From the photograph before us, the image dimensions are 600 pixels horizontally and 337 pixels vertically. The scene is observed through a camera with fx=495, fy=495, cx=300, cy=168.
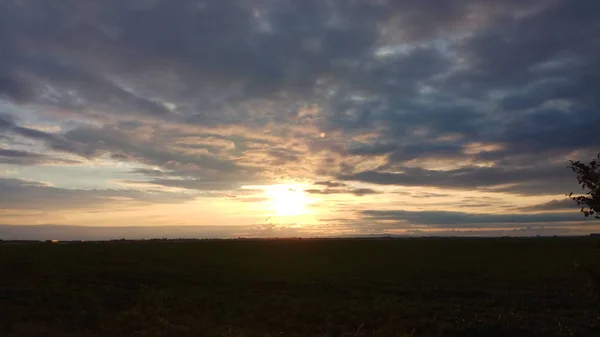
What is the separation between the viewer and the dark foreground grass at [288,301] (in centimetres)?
2354

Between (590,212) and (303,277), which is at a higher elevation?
(590,212)

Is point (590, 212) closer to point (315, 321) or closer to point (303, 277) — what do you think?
point (315, 321)

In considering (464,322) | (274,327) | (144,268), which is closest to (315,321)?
(274,327)

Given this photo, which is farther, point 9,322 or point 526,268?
point 526,268

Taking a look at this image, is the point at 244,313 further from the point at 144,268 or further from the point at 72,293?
the point at 144,268

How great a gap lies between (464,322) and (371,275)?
28.4 metres

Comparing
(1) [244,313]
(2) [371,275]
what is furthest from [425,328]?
(2) [371,275]

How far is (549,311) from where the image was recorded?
32344 mm

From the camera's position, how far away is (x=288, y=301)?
3588cm

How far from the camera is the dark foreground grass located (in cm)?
2354

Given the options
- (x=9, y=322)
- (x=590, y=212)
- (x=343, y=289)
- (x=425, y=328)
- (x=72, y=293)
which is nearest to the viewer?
(x=590, y=212)

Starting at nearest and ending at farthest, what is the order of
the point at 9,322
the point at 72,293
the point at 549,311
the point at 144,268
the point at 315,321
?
the point at 9,322 → the point at 315,321 → the point at 549,311 → the point at 72,293 → the point at 144,268

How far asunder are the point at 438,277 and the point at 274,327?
110 ft

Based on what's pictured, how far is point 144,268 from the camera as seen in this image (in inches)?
2330
